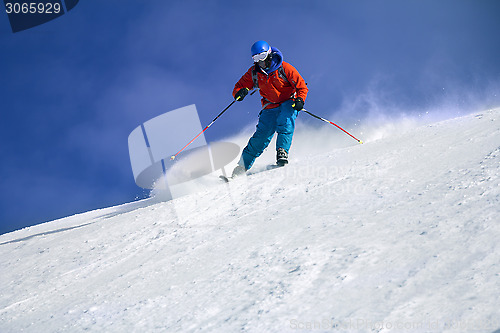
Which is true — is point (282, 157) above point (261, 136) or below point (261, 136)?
below

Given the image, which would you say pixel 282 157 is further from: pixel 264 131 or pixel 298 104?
pixel 298 104

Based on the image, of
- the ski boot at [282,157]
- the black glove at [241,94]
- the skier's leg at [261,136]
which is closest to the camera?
the ski boot at [282,157]

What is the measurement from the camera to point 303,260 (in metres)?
1.95

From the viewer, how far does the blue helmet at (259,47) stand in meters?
5.15

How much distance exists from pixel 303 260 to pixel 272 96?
3.86m

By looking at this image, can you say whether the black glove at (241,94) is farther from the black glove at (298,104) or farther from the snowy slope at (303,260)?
the snowy slope at (303,260)

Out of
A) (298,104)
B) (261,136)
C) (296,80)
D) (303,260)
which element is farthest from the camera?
(261,136)

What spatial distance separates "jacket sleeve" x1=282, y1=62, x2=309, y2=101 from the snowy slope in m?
1.82

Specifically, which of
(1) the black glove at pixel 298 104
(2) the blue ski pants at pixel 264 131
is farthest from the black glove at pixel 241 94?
(1) the black glove at pixel 298 104

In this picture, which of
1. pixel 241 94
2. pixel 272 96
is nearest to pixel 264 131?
pixel 272 96

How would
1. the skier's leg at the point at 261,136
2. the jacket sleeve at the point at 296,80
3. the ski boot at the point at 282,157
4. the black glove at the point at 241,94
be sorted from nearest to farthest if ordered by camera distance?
the ski boot at the point at 282,157 → the jacket sleeve at the point at 296,80 → the skier's leg at the point at 261,136 → the black glove at the point at 241,94

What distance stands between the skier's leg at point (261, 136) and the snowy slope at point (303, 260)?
1757 mm

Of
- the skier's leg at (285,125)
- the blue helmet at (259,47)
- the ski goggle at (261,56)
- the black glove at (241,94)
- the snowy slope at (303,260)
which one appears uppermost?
the blue helmet at (259,47)

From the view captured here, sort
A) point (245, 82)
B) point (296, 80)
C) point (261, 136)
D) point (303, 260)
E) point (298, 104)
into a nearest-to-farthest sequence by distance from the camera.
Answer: point (303, 260) → point (298, 104) → point (296, 80) → point (261, 136) → point (245, 82)
